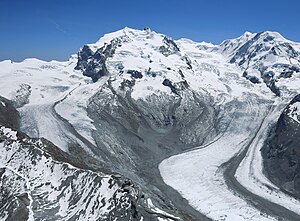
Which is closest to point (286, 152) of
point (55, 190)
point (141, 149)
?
point (141, 149)

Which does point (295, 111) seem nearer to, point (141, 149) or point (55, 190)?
point (141, 149)

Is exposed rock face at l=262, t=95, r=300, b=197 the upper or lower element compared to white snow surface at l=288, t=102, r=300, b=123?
lower

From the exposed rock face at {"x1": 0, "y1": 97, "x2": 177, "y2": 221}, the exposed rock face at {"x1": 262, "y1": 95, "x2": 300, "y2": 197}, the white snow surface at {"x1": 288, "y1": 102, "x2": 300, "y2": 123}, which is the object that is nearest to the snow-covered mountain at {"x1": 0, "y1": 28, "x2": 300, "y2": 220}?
the exposed rock face at {"x1": 0, "y1": 97, "x2": 177, "y2": 221}

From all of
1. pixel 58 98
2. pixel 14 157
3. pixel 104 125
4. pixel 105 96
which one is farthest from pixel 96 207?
pixel 58 98

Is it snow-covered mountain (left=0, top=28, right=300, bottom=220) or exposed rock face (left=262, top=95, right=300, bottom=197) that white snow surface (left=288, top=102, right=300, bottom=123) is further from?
snow-covered mountain (left=0, top=28, right=300, bottom=220)

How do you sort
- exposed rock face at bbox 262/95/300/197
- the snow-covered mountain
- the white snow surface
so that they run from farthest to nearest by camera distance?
1. the white snow surface
2. exposed rock face at bbox 262/95/300/197
3. the snow-covered mountain

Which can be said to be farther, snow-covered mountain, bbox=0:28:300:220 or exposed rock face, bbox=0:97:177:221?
snow-covered mountain, bbox=0:28:300:220

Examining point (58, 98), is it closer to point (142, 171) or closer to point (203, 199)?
point (142, 171)
